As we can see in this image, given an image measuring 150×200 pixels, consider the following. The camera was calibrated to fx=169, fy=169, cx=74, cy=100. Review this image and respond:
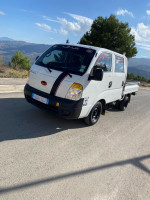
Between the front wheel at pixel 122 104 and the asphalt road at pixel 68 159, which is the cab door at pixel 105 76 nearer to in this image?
the asphalt road at pixel 68 159

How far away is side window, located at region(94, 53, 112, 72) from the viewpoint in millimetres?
4289

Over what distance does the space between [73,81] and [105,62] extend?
1.34 metres

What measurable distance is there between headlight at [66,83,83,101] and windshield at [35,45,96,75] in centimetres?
35

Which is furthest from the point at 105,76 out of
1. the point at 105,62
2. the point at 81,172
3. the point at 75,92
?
the point at 81,172

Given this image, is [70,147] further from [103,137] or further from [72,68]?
[72,68]

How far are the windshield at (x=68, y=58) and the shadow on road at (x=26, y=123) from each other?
1.42 m

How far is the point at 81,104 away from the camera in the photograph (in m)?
3.82

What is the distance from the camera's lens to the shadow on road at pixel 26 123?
11.8ft

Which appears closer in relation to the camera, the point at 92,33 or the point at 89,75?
the point at 89,75

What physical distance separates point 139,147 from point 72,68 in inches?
97.2

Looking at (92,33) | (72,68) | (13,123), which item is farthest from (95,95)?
(92,33)

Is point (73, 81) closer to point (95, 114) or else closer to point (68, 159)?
point (95, 114)

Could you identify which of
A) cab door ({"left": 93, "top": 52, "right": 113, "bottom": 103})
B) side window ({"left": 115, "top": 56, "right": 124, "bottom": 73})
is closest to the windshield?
cab door ({"left": 93, "top": 52, "right": 113, "bottom": 103})

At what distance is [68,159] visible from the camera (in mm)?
3004
